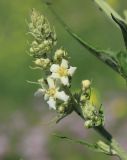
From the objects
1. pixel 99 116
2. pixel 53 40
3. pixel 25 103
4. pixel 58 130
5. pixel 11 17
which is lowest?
pixel 99 116

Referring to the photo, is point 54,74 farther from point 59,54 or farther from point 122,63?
point 122,63

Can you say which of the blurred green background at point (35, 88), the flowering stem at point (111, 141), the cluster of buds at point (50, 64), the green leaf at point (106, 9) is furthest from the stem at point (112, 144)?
the blurred green background at point (35, 88)

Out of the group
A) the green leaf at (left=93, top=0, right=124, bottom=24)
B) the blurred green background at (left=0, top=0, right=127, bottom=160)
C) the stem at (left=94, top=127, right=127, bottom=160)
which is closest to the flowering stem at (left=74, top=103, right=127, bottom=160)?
the stem at (left=94, top=127, right=127, bottom=160)

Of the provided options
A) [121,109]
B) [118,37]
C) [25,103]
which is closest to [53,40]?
[121,109]

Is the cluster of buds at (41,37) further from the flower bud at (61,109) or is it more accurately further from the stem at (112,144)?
the stem at (112,144)

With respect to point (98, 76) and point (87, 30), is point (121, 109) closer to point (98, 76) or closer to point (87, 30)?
point (98, 76)

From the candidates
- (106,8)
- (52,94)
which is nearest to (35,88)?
(106,8)

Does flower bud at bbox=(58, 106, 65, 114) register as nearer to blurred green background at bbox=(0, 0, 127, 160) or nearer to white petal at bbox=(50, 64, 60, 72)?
white petal at bbox=(50, 64, 60, 72)
